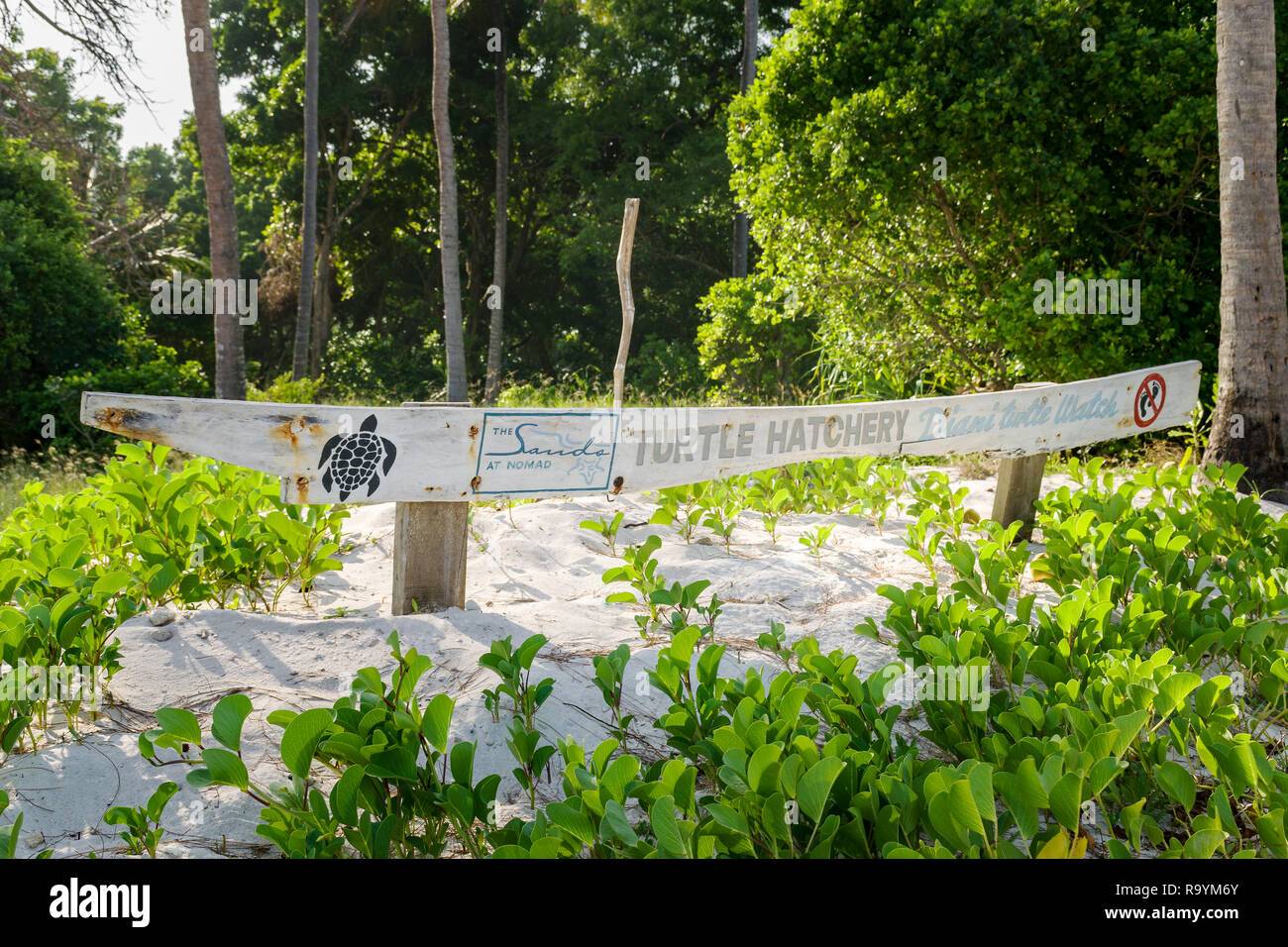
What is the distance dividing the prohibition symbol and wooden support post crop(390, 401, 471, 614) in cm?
377

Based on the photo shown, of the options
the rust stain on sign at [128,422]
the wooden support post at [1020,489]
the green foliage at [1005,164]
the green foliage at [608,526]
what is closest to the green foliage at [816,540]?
the green foliage at [608,526]

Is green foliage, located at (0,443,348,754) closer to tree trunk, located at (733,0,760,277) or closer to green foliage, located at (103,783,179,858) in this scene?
green foliage, located at (103,783,179,858)

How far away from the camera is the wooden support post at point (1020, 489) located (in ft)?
15.3

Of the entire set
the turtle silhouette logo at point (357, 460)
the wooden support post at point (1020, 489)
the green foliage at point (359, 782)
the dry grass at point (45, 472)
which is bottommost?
the dry grass at point (45, 472)

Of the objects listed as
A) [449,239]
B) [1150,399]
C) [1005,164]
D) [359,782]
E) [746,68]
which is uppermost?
[746,68]

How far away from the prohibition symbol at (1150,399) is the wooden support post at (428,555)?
12.4ft

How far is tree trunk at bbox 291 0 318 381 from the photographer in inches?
666

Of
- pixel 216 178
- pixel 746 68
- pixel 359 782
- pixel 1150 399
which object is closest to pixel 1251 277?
pixel 1150 399

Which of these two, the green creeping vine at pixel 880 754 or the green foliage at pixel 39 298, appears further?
the green foliage at pixel 39 298

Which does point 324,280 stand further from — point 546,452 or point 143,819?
point 143,819

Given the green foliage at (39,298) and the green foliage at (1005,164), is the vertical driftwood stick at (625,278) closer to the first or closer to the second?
the green foliage at (1005,164)

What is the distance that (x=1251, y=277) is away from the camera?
6.03m

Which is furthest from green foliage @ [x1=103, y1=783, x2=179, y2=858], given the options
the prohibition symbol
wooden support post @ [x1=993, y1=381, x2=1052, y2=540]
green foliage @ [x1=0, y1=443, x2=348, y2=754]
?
the prohibition symbol

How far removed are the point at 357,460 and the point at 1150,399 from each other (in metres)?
4.25
